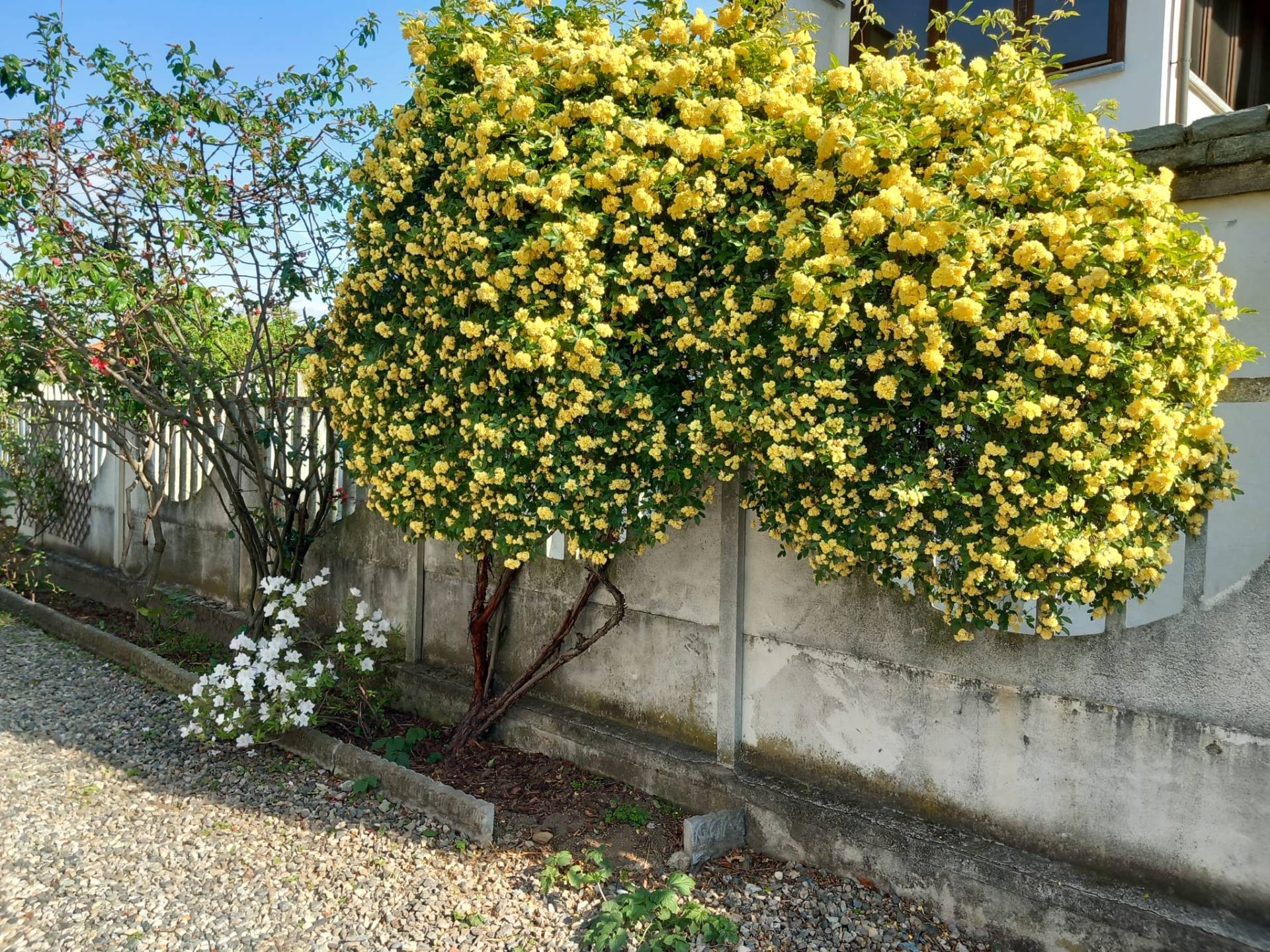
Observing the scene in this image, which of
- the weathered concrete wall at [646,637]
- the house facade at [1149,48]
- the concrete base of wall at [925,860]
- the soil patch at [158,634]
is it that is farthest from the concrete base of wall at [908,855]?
the house facade at [1149,48]

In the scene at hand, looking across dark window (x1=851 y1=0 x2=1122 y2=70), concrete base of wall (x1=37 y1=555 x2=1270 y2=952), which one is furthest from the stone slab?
dark window (x1=851 y1=0 x2=1122 y2=70)

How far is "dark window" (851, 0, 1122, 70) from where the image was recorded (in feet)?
22.5

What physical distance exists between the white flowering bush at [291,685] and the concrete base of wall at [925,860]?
1.27m

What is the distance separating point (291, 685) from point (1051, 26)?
7343mm

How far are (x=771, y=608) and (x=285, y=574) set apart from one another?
4032 mm

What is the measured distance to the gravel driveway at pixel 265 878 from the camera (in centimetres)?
331

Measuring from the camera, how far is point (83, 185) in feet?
19.9

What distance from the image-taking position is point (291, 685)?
4926 millimetres

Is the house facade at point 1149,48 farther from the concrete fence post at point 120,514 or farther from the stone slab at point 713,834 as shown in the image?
the concrete fence post at point 120,514

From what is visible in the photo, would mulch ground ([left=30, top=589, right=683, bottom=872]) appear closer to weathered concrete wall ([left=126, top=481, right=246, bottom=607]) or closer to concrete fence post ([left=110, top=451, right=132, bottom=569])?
weathered concrete wall ([left=126, top=481, right=246, bottom=607])

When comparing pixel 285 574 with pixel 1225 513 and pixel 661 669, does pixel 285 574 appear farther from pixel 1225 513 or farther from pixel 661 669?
pixel 1225 513

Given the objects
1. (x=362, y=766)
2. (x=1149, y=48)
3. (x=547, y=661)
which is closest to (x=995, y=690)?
(x=547, y=661)

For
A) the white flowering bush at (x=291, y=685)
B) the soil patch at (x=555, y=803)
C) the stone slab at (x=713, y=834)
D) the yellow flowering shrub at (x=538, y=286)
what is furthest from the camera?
the white flowering bush at (x=291, y=685)

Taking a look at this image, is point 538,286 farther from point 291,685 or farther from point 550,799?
point 291,685
